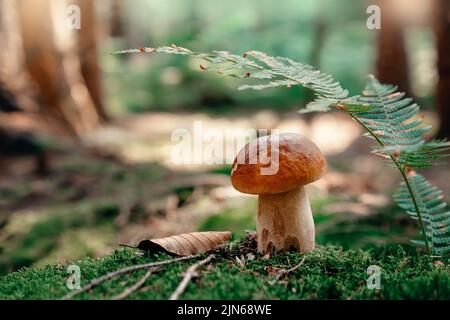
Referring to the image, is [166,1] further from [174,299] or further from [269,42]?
[174,299]

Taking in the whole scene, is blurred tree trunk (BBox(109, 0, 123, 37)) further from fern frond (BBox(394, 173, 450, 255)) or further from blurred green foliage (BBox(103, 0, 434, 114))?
fern frond (BBox(394, 173, 450, 255))

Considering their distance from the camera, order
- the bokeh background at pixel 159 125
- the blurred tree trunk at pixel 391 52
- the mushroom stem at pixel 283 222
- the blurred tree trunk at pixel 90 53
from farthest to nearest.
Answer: the blurred tree trunk at pixel 90 53
the blurred tree trunk at pixel 391 52
the bokeh background at pixel 159 125
the mushroom stem at pixel 283 222

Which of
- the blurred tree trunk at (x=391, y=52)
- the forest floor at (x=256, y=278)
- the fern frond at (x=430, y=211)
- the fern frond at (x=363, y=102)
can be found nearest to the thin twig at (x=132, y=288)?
the forest floor at (x=256, y=278)

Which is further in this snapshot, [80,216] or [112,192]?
[112,192]

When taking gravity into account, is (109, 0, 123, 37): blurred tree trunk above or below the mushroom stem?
above

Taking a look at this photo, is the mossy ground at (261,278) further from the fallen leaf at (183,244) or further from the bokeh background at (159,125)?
the bokeh background at (159,125)

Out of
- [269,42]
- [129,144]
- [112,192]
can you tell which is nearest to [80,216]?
[112,192]

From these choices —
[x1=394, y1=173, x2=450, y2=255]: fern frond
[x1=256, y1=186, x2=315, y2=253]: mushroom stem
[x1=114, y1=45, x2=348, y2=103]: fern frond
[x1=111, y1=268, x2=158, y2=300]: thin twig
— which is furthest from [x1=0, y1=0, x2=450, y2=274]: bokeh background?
[x1=111, y1=268, x2=158, y2=300]: thin twig
